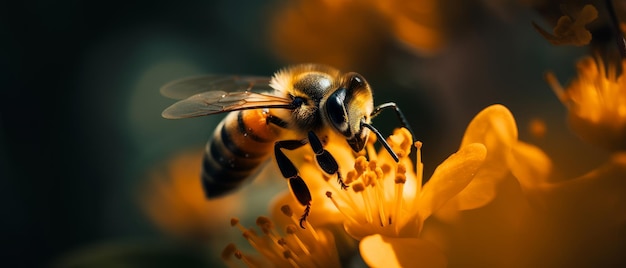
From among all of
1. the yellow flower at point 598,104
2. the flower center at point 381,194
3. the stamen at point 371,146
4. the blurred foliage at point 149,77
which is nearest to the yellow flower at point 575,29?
the yellow flower at point 598,104

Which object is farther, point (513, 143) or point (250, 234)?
point (250, 234)

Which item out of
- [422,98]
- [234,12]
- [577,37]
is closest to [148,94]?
[234,12]

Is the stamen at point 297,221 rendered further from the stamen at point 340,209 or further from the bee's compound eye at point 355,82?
the bee's compound eye at point 355,82

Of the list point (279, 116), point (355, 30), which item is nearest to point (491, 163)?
point (279, 116)

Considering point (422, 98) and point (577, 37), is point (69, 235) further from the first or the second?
point (577, 37)

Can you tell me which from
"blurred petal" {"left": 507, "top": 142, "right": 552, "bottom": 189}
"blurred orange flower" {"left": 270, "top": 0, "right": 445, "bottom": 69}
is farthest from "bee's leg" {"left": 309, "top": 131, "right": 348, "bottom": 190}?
"blurred orange flower" {"left": 270, "top": 0, "right": 445, "bottom": 69}

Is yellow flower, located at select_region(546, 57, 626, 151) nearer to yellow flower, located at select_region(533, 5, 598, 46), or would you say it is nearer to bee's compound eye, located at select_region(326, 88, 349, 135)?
yellow flower, located at select_region(533, 5, 598, 46)
